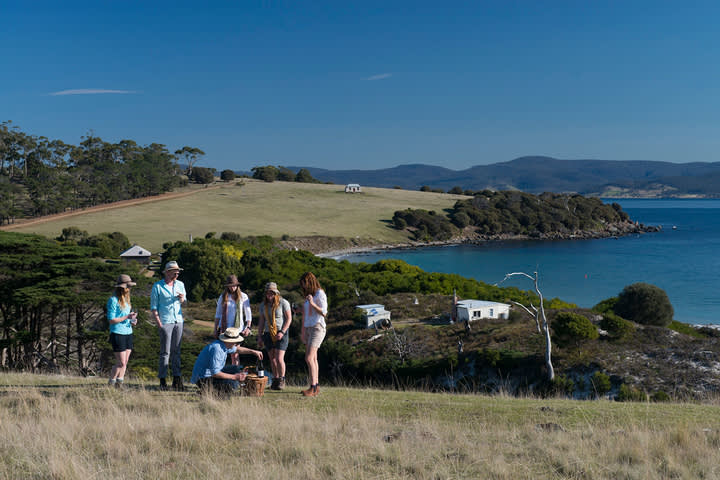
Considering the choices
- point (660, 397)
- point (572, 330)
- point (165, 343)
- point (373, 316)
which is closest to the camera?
point (165, 343)

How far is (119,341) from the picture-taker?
847cm

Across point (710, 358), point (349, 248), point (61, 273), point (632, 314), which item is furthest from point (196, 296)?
point (349, 248)

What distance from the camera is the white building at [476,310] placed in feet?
120

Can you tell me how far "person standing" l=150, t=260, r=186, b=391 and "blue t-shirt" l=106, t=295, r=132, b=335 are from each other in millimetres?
457

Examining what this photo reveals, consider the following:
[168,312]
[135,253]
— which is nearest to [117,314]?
[168,312]

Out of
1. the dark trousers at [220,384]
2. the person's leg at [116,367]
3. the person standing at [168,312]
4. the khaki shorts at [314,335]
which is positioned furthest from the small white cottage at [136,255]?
the khaki shorts at [314,335]

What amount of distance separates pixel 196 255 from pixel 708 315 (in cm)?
5278

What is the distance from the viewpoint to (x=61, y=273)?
17109mm

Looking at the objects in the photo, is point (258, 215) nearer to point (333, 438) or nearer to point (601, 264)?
point (601, 264)

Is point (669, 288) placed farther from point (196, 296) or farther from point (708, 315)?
point (196, 296)

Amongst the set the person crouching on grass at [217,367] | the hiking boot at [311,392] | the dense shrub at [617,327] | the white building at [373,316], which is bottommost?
the white building at [373,316]

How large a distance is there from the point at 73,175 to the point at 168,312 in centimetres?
11308

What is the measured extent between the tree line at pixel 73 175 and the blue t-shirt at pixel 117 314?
91.2m

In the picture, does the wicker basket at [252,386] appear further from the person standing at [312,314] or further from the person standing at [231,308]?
the person standing at [312,314]
